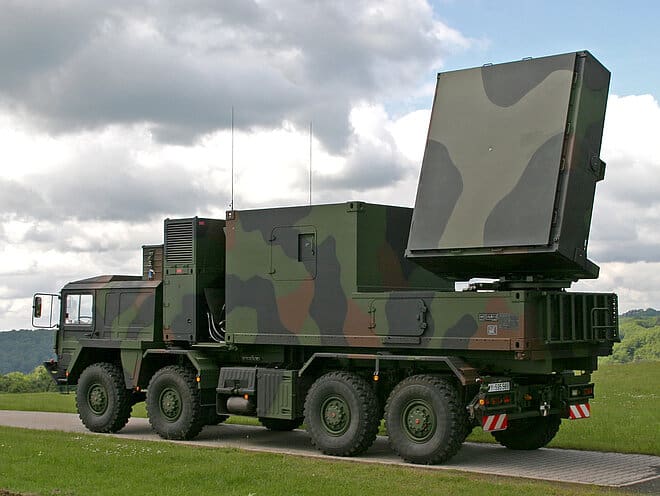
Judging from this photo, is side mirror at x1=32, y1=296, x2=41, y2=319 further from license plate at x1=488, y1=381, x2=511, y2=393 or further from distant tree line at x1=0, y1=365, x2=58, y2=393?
distant tree line at x1=0, y1=365, x2=58, y2=393

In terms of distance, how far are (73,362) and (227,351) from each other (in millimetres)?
3660

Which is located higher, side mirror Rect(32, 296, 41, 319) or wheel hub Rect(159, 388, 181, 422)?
side mirror Rect(32, 296, 41, 319)

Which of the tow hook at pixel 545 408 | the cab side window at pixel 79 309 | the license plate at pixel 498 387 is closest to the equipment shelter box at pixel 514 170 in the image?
the license plate at pixel 498 387

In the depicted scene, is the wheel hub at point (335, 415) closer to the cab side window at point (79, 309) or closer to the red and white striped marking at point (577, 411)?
the red and white striped marking at point (577, 411)

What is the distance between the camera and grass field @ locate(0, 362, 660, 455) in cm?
1595

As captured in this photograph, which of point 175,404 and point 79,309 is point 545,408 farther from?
point 79,309

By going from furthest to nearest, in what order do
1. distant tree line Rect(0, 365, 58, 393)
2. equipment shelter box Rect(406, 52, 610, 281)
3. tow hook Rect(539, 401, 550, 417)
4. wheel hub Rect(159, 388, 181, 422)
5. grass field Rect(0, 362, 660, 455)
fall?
1. distant tree line Rect(0, 365, 58, 393)
2. wheel hub Rect(159, 388, 181, 422)
3. grass field Rect(0, 362, 660, 455)
4. tow hook Rect(539, 401, 550, 417)
5. equipment shelter box Rect(406, 52, 610, 281)

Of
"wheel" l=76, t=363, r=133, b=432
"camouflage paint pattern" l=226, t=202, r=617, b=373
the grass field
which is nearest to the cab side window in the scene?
"wheel" l=76, t=363, r=133, b=432

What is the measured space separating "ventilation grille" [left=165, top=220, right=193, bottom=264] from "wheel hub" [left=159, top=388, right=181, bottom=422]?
2.26 meters

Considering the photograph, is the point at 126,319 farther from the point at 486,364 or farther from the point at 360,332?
the point at 486,364

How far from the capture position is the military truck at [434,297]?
1344cm

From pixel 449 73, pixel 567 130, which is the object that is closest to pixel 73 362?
pixel 449 73

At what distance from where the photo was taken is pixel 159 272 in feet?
61.0

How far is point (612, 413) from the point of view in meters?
19.7
